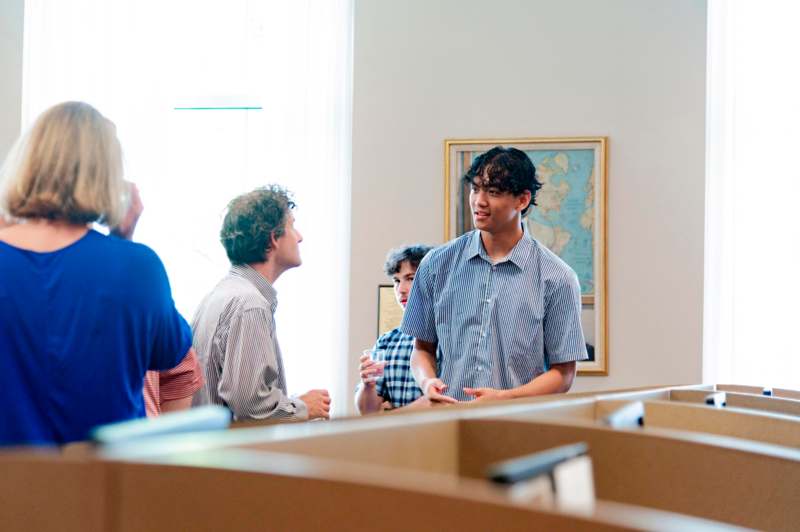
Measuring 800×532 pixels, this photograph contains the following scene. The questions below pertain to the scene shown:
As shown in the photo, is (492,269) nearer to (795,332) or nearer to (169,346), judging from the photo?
(169,346)

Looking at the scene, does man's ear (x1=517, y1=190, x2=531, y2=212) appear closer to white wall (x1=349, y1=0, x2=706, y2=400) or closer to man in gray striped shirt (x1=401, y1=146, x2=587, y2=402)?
man in gray striped shirt (x1=401, y1=146, x2=587, y2=402)

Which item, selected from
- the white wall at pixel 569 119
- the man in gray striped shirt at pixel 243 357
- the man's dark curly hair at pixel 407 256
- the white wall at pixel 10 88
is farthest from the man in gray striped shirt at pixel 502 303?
the white wall at pixel 10 88

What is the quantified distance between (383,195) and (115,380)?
4.12 meters

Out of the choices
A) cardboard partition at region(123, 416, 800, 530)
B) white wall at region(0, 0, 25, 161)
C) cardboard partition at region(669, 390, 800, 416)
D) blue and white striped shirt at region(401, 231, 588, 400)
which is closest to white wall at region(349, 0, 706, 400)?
white wall at region(0, 0, 25, 161)

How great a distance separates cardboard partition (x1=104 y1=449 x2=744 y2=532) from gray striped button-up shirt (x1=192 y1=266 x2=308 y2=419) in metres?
1.93

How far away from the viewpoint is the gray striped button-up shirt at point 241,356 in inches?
115

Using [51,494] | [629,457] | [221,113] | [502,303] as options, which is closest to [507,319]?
[502,303]

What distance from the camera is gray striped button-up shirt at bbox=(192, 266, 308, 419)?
9.58 ft

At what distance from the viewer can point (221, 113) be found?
21.6 ft

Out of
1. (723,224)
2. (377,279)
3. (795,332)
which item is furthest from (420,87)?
(795,332)

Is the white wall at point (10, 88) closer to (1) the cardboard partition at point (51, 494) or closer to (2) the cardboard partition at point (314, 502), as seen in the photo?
(1) the cardboard partition at point (51, 494)

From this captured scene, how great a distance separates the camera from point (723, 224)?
5.82 meters

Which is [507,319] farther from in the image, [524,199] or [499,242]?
[524,199]

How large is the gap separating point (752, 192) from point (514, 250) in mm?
2890
